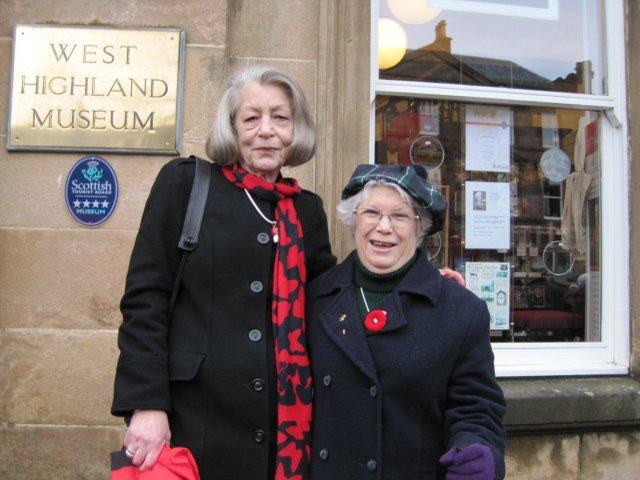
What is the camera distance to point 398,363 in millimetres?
1824

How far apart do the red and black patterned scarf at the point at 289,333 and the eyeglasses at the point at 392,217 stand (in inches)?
8.7

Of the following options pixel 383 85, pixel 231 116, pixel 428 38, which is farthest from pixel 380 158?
pixel 231 116

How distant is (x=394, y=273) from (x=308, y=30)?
6.07ft

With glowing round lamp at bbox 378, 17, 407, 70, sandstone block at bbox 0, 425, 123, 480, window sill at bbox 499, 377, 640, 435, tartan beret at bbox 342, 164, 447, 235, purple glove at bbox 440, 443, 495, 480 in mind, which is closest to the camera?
purple glove at bbox 440, 443, 495, 480

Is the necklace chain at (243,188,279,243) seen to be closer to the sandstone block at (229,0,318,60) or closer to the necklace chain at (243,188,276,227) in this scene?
the necklace chain at (243,188,276,227)

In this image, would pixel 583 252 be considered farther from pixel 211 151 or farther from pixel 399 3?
pixel 211 151

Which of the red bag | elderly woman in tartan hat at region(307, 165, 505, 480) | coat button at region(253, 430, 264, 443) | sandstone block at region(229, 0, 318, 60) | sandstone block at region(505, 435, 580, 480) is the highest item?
sandstone block at region(229, 0, 318, 60)

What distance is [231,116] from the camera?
1.99 m

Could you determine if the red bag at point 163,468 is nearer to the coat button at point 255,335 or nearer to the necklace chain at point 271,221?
the coat button at point 255,335

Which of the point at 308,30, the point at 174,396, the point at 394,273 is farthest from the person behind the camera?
the point at 308,30

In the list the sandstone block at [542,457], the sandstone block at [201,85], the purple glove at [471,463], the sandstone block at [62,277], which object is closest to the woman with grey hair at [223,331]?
the purple glove at [471,463]

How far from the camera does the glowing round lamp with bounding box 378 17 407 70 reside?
12.1 ft

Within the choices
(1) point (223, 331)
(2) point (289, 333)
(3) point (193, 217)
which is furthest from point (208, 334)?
(3) point (193, 217)

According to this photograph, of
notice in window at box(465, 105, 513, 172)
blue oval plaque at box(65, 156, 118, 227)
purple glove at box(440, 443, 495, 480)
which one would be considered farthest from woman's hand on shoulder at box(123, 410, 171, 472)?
notice in window at box(465, 105, 513, 172)
